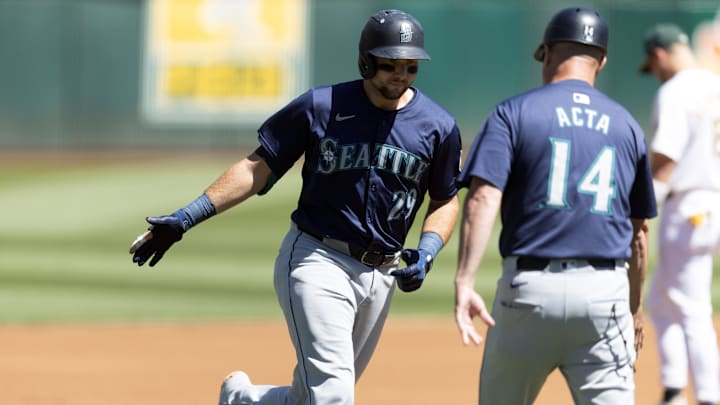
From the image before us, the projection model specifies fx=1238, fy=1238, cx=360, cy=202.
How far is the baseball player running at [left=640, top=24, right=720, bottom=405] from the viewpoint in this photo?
21.3 feet

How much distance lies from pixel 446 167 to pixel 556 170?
1.07 metres

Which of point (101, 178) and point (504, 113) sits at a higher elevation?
point (504, 113)

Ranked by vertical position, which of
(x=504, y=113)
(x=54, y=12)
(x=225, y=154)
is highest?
(x=504, y=113)

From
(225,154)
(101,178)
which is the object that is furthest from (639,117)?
(101,178)

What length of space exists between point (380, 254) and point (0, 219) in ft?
45.7

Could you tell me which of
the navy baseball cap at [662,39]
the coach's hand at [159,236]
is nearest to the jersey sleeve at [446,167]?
the coach's hand at [159,236]

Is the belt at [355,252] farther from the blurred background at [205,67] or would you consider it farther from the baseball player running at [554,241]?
the blurred background at [205,67]

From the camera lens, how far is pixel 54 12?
2645 cm

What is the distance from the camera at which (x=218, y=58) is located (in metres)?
26.8

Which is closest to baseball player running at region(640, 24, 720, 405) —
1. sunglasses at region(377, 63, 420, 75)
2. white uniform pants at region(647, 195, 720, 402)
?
white uniform pants at region(647, 195, 720, 402)

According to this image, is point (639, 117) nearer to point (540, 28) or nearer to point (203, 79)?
point (540, 28)

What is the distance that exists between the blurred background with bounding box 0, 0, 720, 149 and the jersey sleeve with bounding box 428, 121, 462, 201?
2166 cm

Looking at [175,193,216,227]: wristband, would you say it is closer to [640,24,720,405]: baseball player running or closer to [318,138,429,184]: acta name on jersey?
[318,138,429,184]: acta name on jersey

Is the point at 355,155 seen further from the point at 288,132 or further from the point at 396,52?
the point at 396,52
